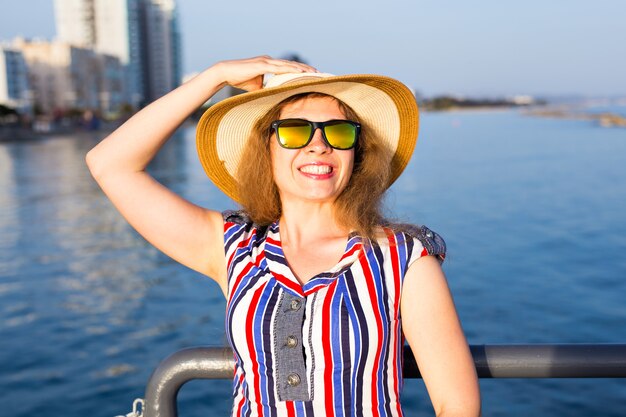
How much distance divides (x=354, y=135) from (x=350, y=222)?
21 centimetres

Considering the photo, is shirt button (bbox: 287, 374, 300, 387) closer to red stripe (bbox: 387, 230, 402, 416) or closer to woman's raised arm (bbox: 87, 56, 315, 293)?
red stripe (bbox: 387, 230, 402, 416)

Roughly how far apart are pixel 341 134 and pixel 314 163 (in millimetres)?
95

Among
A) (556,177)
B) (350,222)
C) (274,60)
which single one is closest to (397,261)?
(350,222)

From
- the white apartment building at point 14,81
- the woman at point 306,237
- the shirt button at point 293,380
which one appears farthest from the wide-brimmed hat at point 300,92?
the white apartment building at point 14,81

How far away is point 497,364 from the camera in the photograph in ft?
5.08

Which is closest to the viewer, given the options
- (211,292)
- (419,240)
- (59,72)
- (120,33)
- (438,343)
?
(438,343)

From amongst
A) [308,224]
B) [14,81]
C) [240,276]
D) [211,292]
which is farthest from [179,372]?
[14,81]

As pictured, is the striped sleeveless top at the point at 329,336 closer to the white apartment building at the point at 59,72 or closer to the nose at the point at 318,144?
the nose at the point at 318,144

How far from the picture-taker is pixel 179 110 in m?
1.91

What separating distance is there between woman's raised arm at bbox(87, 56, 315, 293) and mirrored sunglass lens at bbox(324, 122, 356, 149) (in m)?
0.23

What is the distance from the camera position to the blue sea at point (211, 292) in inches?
270

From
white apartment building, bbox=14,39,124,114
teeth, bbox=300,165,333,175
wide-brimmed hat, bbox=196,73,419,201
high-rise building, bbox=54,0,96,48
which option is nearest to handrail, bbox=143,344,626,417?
teeth, bbox=300,165,333,175

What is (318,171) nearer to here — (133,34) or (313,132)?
(313,132)

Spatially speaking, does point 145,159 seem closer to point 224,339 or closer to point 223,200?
point 224,339
